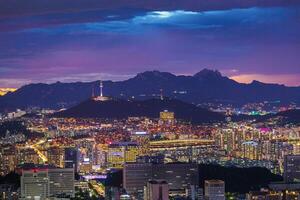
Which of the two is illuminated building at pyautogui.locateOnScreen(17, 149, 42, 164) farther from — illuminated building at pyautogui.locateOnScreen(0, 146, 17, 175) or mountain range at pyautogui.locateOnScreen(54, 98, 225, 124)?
mountain range at pyautogui.locateOnScreen(54, 98, 225, 124)

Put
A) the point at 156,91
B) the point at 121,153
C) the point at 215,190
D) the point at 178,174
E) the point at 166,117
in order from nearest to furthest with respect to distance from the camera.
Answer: the point at 215,190, the point at 178,174, the point at 121,153, the point at 166,117, the point at 156,91

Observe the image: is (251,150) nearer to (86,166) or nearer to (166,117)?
(86,166)

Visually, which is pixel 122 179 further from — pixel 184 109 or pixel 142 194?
pixel 184 109

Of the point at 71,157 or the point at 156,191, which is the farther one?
the point at 71,157

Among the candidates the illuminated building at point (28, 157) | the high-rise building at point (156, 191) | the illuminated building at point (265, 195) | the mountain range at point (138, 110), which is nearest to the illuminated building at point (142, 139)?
the illuminated building at point (28, 157)

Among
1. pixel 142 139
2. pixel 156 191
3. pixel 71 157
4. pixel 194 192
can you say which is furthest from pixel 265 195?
pixel 142 139

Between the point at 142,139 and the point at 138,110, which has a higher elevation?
the point at 138,110

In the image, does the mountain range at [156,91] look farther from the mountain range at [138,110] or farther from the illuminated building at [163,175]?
the illuminated building at [163,175]
